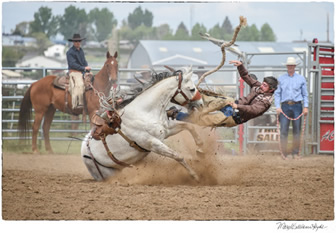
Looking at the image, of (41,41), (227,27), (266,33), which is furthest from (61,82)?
(266,33)

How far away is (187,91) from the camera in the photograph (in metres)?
6.52

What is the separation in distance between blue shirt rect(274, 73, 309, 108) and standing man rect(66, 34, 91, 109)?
377 centimetres

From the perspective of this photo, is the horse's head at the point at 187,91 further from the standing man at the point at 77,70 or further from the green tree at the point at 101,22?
the green tree at the point at 101,22

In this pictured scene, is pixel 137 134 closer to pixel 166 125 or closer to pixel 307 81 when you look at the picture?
pixel 166 125

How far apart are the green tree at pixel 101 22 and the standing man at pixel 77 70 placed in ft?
75.8

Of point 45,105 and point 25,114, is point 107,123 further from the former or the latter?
point 25,114

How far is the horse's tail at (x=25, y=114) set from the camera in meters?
11.6

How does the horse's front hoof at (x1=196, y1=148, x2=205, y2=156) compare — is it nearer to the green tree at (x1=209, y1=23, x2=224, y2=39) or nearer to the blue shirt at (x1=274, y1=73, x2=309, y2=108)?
the blue shirt at (x1=274, y1=73, x2=309, y2=108)

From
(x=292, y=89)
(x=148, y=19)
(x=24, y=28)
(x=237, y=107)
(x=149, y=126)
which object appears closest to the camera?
(x=237, y=107)

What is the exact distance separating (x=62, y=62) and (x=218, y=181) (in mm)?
27248

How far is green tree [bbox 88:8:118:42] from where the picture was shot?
34.1 m

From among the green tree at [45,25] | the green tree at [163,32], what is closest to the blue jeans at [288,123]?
the green tree at [45,25]

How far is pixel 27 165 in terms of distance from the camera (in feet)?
31.7

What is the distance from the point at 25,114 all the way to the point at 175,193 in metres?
6.49
